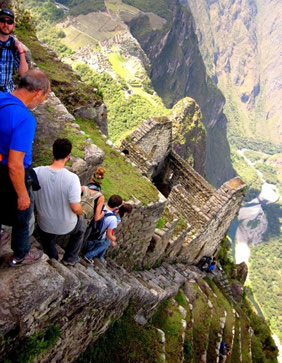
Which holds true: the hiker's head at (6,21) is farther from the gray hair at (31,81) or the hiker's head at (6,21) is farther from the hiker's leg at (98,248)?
the hiker's leg at (98,248)

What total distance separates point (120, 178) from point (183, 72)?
534 feet

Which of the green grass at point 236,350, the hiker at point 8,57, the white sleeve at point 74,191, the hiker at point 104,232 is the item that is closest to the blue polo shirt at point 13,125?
the white sleeve at point 74,191

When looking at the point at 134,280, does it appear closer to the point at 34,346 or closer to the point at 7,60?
the point at 34,346

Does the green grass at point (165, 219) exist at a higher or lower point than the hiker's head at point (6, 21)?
lower

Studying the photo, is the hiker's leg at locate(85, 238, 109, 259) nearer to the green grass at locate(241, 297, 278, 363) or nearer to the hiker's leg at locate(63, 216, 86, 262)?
the hiker's leg at locate(63, 216, 86, 262)

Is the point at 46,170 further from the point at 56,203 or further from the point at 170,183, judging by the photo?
the point at 170,183

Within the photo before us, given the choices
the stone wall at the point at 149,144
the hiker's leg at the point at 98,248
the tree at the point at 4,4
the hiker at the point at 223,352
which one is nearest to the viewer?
the hiker's leg at the point at 98,248

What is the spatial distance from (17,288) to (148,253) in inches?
255

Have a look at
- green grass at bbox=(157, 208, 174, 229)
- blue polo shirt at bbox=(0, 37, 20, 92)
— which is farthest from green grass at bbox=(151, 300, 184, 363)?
blue polo shirt at bbox=(0, 37, 20, 92)

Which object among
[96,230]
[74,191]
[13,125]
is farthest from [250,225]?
[13,125]

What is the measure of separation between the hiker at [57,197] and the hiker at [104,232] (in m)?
1.16

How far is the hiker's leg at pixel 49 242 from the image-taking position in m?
4.27

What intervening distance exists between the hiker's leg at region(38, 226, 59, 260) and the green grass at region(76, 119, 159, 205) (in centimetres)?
242

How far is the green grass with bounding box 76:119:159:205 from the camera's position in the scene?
23.8ft
